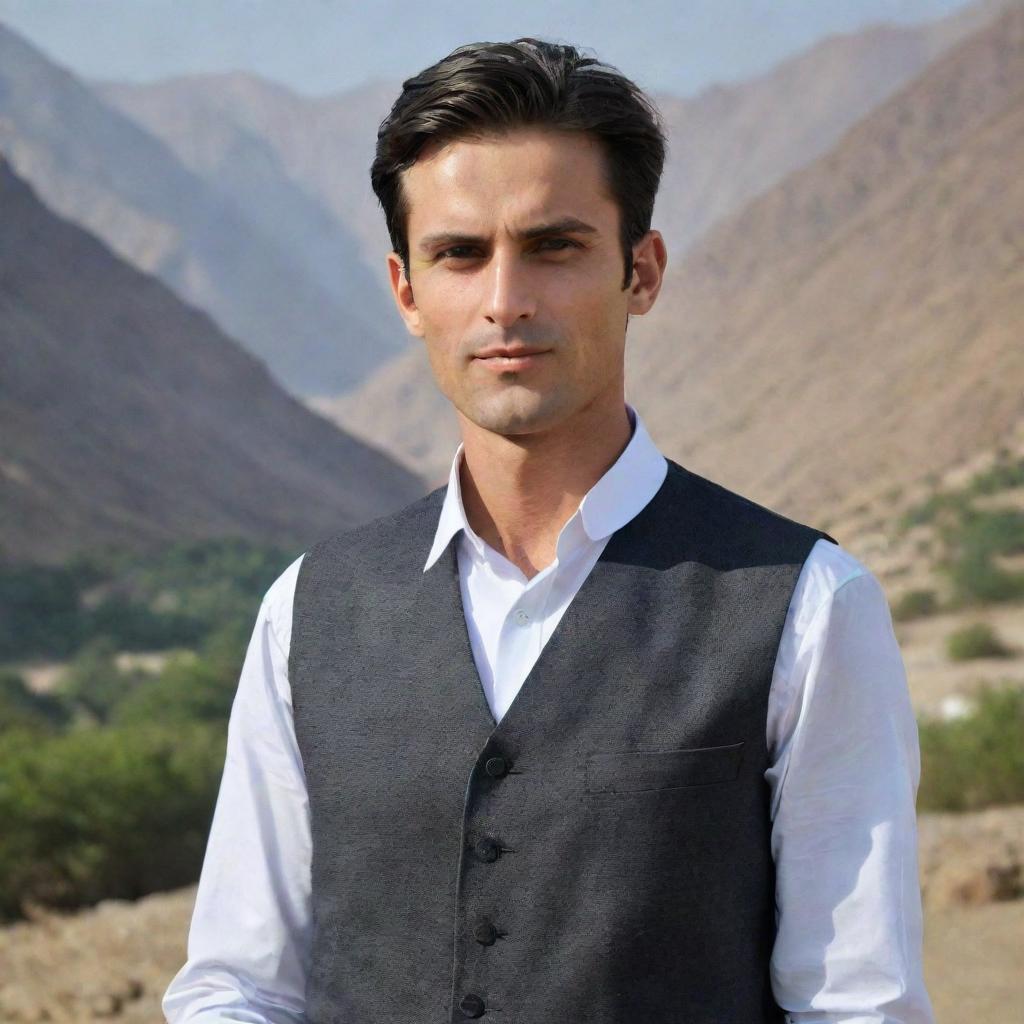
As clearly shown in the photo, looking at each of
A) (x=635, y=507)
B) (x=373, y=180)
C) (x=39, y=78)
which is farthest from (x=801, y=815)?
(x=39, y=78)

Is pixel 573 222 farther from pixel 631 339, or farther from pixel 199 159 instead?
pixel 199 159

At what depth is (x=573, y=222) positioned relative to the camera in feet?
4.79

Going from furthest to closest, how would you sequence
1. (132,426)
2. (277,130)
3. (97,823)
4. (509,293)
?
(277,130)
(132,426)
(97,823)
(509,293)

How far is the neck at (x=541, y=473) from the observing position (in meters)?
1.52

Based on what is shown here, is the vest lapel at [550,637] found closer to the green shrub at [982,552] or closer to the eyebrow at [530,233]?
the eyebrow at [530,233]

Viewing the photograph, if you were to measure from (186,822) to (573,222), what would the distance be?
10.4m

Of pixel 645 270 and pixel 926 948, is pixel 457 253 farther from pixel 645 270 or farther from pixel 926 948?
pixel 926 948

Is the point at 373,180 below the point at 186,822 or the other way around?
below

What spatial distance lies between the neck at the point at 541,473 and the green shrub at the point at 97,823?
9375 mm

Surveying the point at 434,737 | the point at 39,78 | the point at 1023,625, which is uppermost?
the point at 39,78

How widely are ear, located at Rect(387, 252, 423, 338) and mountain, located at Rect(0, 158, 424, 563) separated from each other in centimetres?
3219

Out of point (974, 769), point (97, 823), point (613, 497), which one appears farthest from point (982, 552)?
A: point (613, 497)

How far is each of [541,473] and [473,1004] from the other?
50 centimetres

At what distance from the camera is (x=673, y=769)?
1352 millimetres
